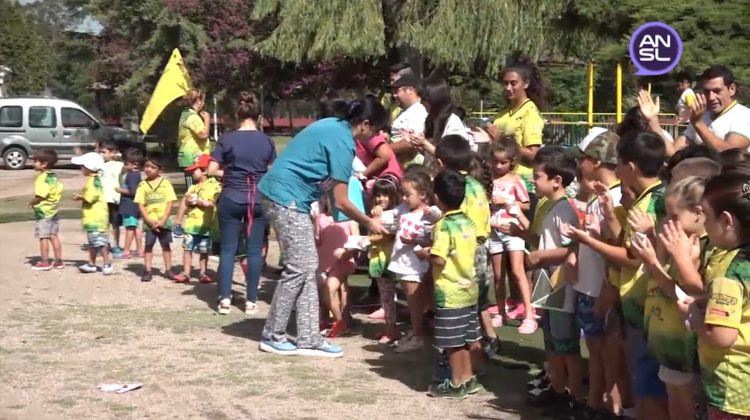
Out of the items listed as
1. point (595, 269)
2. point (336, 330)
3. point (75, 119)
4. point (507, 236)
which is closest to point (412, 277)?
point (507, 236)

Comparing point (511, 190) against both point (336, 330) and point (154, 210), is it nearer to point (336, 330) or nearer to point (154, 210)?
point (336, 330)

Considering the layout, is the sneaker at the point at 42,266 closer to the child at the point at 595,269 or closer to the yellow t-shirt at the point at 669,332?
the child at the point at 595,269

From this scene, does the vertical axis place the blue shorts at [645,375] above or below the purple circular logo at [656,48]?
below

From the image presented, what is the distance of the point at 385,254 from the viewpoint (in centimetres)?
797

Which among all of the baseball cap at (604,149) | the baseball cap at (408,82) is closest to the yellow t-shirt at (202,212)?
the baseball cap at (408,82)

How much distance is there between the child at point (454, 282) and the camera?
644 cm

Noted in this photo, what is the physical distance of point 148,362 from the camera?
7.70 metres

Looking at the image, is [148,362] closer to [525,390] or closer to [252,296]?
[252,296]

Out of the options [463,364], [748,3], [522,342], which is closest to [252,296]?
[522,342]

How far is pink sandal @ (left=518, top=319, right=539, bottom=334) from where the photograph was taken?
8.31 m

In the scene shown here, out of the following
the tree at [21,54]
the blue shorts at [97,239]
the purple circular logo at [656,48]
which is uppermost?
the tree at [21,54]

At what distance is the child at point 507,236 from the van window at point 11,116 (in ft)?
86.5

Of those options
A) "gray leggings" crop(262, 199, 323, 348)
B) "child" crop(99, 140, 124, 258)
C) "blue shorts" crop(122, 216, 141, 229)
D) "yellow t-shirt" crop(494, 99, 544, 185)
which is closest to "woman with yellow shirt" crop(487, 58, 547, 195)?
"yellow t-shirt" crop(494, 99, 544, 185)

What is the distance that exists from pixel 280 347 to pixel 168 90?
255 inches
